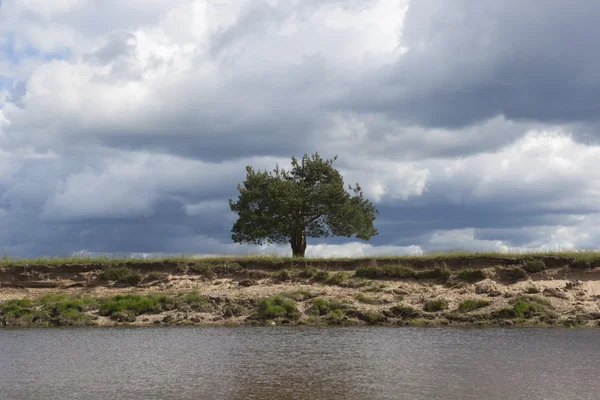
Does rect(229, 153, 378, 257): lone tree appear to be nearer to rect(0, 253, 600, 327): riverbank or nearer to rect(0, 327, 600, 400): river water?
rect(0, 253, 600, 327): riverbank

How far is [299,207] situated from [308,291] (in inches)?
728

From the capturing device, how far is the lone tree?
5494cm

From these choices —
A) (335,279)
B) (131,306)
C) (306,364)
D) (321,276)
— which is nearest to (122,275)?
(131,306)

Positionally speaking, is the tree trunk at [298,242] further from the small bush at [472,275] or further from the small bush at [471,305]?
the small bush at [471,305]

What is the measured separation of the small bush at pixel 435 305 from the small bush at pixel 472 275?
4345 millimetres

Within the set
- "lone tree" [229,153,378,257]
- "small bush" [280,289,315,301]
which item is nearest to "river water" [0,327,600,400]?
"small bush" [280,289,315,301]

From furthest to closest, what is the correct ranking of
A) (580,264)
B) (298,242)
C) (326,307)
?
(298,242)
(580,264)
(326,307)

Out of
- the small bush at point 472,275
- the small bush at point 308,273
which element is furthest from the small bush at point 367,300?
the small bush at point 472,275

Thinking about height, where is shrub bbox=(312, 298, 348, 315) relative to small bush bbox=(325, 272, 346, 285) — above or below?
below

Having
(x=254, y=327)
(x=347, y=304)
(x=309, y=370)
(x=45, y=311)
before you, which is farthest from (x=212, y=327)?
(x=309, y=370)

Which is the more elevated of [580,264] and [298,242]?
[298,242]

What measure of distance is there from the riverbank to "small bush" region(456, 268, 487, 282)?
62 mm

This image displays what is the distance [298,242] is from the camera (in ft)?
184

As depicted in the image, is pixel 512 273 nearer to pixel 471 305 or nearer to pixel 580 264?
pixel 580 264
